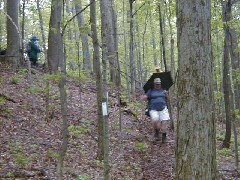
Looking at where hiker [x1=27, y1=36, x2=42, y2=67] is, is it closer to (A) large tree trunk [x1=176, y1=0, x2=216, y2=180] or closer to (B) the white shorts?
(B) the white shorts

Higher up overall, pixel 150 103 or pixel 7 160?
pixel 150 103

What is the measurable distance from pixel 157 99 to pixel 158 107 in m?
0.24

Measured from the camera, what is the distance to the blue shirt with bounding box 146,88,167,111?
35.3 ft

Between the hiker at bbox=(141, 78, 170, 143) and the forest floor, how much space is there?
480 millimetres

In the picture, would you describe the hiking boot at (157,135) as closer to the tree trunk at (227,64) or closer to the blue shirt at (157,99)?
the blue shirt at (157,99)

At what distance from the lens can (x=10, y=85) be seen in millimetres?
12453

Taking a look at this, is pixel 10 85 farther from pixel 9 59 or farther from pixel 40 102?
pixel 9 59

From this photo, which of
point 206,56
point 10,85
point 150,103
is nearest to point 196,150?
point 206,56

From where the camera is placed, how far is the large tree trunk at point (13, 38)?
14164 millimetres

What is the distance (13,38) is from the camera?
46.6ft

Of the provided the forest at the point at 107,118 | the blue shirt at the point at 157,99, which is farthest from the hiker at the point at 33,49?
the blue shirt at the point at 157,99

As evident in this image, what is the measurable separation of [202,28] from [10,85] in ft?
29.7

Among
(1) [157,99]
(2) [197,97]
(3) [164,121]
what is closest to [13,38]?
(1) [157,99]

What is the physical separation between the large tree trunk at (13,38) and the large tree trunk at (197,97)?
10.6 metres
